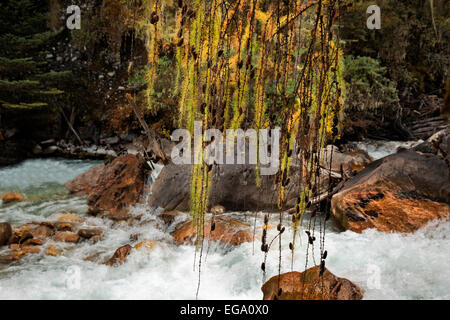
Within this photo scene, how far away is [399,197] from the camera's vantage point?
3203 mm

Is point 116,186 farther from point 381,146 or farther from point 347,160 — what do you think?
point 381,146

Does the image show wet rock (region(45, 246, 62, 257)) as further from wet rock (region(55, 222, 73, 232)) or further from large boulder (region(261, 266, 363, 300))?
large boulder (region(261, 266, 363, 300))

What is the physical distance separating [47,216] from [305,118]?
4209 mm

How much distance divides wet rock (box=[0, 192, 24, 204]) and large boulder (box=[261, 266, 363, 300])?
4.56m

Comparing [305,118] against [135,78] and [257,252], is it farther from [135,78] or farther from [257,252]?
[135,78]

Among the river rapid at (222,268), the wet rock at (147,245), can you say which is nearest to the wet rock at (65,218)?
the river rapid at (222,268)

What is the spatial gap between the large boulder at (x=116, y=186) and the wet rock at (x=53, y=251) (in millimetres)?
985

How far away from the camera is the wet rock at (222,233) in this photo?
10.4ft

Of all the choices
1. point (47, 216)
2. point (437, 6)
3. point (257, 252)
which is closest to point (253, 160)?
point (257, 252)

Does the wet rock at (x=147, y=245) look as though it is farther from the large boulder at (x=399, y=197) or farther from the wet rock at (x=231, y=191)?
the large boulder at (x=399, y=197)

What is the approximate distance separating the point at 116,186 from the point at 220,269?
2492mm

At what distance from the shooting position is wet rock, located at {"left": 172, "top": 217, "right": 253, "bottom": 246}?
3.17 meters
